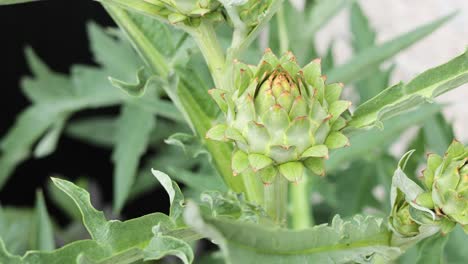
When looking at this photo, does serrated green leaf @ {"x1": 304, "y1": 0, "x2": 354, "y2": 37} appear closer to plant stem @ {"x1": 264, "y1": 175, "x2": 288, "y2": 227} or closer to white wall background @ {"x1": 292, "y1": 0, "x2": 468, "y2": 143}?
plant stem @ {"x1": 264, "y1": 175, "x2": 288, "y2": 227}

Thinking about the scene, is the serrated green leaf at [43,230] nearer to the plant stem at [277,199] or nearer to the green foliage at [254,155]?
the green foliage at [254,155]

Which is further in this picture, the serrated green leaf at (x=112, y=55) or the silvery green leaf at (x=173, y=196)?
the serrated green leaf at (x=112, y=55)

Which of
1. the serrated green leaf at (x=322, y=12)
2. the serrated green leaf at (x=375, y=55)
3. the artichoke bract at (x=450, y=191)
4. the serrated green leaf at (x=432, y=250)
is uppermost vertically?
the artichoke bract at (x=450, y=191)

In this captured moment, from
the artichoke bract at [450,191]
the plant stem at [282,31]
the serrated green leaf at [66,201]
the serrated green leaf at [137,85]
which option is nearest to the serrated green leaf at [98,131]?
the serrated green leaf at [66,201]

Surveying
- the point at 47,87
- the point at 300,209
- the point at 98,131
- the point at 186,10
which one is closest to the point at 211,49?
the point at 186,10

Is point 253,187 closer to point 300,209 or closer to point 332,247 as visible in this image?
point 332,247

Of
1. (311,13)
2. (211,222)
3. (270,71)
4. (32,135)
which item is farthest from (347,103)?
(32,135)

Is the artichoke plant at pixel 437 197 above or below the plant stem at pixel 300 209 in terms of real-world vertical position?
above

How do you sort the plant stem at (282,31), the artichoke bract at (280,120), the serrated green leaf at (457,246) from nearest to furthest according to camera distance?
the artichoke bract at (280,120) < the serrated green leaf at (457,246) < the plant stem at (282,31)
